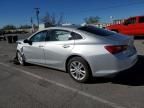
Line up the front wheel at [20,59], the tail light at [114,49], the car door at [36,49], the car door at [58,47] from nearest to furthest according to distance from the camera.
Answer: the tail light at [114,49] < the car door at [58,47] < the car door at [36,49] < the front wheel at [20,59]

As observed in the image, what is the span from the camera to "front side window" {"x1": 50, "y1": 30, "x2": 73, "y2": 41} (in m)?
6.23

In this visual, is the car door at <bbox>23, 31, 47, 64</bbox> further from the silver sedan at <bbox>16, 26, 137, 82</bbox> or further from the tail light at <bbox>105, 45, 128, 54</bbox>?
the tail light at <bbox>105, 45, 128, 54</bbox>

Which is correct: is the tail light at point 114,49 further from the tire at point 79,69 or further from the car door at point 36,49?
the car door at point 36,49

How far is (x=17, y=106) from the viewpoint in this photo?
4.56 metres

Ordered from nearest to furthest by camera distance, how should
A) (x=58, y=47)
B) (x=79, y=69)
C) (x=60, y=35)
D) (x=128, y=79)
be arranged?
(x=79, y=69) → (x=128, y=79) → (x=58, y=47) → (x=60, y=35)

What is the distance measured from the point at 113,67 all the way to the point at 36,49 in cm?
288

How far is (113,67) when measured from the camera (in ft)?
17.5

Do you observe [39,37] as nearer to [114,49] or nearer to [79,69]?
[79,69]

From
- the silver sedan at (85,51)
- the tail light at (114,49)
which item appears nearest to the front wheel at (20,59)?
the silver sedan at (85,51)

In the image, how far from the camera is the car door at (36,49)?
709 centimetres

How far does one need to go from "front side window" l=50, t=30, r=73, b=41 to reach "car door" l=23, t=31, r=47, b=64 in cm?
41

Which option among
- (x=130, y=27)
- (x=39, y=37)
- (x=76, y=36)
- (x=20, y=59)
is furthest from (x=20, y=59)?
(x=130, y=27)

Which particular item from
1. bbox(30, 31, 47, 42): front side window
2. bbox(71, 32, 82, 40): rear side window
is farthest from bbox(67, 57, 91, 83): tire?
bbox(30, 31, 47, 42): front side window

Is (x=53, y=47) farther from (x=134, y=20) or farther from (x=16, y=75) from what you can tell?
(x=134, y=20)
